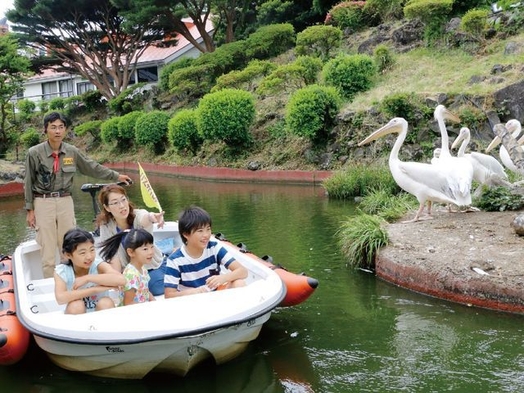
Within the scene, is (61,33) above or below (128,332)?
above

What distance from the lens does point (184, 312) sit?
167 inches

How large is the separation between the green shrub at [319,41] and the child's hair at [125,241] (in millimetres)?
17115

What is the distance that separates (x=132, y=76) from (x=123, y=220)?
31491mm

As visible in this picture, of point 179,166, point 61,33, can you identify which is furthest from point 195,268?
point 61,33

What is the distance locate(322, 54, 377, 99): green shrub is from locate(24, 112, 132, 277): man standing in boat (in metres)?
12.8

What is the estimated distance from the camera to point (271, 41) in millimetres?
24750

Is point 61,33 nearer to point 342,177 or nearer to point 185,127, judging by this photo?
point 185,127


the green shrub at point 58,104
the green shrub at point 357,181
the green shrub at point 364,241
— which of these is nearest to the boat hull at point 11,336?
the green shrub at point 364,241

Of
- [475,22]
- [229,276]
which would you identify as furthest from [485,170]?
[475,22]

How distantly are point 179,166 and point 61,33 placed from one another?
467 inches

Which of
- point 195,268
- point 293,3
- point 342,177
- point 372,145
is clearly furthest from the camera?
point 293,3

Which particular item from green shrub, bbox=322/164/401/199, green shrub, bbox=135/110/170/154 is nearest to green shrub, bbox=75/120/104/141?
green shrub, bbox=135/110/170/154

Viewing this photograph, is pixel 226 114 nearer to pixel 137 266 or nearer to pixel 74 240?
pixel 137 266

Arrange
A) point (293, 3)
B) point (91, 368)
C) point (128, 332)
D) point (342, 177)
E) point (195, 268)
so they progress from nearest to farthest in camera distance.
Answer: point (128, 332), point (91, 368), point (195, 268), point (342, 177), point (293, 3)
